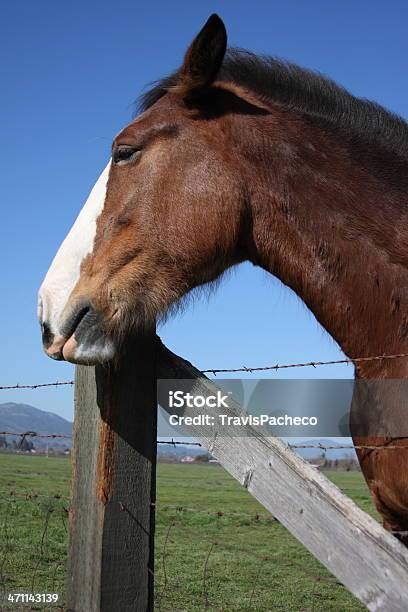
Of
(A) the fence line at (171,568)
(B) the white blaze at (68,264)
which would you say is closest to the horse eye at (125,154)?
(B) the white blaze at (68,264)

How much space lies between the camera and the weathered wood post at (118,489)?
8.84ft

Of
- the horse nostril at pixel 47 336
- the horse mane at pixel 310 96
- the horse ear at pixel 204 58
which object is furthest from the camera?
the horse mane at pixel 310 96

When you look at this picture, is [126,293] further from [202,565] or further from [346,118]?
[202,565]

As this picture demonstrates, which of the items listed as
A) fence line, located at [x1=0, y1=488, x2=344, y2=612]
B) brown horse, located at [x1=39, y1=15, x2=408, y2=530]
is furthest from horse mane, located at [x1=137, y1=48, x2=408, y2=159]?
fence line, located at [x1=0, y1=488, x2=344, y2=612]

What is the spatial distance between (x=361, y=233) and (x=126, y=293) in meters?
1.13

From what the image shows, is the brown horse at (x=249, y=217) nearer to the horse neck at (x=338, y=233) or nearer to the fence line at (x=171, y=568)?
the horse neck at (x=338, y=233)

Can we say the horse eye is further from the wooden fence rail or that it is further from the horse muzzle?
the wooden fence rail

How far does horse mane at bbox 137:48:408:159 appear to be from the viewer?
3279 mm

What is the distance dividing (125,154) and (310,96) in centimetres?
101

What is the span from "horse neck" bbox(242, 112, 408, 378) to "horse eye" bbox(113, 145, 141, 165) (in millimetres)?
618

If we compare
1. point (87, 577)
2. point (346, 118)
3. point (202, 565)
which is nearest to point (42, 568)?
point (202, 565)

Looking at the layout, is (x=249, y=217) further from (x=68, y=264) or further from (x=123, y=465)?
(x=123, y=465)

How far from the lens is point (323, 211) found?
3045 mm

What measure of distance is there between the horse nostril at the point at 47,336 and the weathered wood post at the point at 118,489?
1.03 feet
